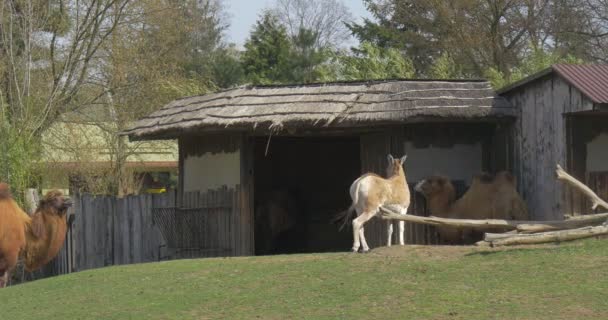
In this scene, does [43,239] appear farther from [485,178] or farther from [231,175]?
[485,178]

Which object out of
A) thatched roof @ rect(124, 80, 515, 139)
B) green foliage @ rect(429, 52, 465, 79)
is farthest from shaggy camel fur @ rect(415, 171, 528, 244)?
green foliage @ rect(429, 52, 465, 79)

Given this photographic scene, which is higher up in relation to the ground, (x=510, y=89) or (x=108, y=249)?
(x=510, y=89)

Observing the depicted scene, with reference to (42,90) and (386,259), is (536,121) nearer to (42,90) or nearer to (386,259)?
(386,259)

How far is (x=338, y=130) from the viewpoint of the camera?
20.0 m

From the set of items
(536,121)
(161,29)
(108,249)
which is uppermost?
(161,29)

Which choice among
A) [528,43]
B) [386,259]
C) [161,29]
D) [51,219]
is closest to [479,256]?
[386,259]

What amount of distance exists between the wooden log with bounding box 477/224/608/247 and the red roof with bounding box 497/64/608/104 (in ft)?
7.08

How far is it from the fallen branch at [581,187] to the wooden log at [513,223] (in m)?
0.53

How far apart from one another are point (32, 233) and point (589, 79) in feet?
31.4

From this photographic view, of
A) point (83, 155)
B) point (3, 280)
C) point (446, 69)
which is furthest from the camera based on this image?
point (446, 69)

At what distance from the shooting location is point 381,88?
64.5 ft

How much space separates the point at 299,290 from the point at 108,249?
33.2 ft

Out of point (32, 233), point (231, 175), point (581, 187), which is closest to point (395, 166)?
point (581, 187)

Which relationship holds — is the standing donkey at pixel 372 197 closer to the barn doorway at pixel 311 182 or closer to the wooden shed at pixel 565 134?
the wooden shed at pixel 565 134
